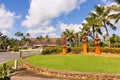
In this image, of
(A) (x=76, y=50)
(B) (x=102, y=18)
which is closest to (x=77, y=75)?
(A) (x=76, y=50)

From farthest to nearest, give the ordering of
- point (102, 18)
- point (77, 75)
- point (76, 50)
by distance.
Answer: point (102, 18) < point (76, 50) < point (77, 75)

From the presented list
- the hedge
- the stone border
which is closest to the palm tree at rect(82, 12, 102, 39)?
the hedge

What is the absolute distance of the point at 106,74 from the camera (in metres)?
15.9

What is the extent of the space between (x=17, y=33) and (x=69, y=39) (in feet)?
185

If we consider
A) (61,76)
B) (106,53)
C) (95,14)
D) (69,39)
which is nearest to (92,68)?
(61,76)

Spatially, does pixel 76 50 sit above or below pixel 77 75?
above

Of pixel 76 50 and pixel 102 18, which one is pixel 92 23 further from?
pixel 76 50

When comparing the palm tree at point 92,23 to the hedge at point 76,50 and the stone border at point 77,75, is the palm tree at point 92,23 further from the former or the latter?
the stone border at point 77,75

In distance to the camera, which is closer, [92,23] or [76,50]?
[76,50]

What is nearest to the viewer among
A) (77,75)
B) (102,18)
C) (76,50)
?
(77,75)

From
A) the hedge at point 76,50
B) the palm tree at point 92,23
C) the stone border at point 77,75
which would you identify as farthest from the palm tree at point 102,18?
the stone border at point 77,75

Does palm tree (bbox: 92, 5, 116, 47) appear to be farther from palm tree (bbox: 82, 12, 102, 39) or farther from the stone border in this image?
the stone border

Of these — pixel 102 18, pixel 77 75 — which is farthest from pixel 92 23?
pixel 77 75

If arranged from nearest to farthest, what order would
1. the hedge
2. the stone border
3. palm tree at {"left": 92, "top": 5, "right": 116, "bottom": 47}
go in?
the stone border
the hedge
palm tree at {"left": 92, "top": 5, "right": 116, "bottom": 47}
